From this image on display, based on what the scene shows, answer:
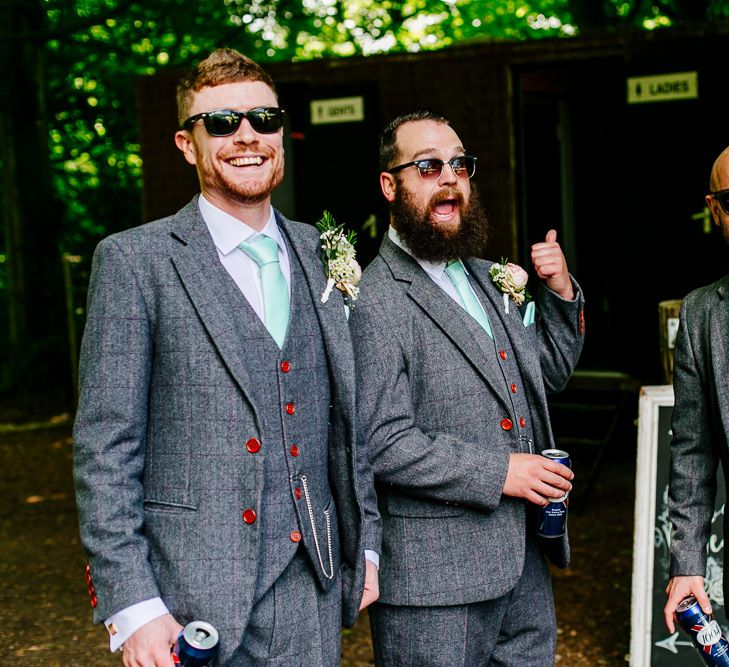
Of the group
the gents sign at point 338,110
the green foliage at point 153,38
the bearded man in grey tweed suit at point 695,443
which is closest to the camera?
the bearded man in grey tweed suit at point 695,443

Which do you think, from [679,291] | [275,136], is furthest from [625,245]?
[275,136]

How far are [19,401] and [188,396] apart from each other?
10348mm

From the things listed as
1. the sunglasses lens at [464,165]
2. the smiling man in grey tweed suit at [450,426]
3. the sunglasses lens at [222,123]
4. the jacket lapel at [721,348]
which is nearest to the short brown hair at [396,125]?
the smiling man in grey tweed suit at [450,426]

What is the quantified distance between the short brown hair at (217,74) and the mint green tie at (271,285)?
13.8 inches

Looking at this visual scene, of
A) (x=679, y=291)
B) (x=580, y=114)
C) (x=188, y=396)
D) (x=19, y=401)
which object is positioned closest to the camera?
(x=188, y=396)

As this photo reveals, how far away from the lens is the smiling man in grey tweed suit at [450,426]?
2605 mm

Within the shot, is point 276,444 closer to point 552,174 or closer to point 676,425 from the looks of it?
point 676,425

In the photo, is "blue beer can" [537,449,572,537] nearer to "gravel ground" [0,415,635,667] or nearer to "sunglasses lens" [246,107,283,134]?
"sunglasses lens" [246,107,283,134]

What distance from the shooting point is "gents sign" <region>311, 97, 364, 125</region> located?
827 cm

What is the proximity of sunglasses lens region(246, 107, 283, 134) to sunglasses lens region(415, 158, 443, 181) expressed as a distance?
1.90 feet

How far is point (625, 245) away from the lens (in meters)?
7.62

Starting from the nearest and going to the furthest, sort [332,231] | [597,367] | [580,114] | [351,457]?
[351,457] < [332,231] < [597,367] < [580,114]

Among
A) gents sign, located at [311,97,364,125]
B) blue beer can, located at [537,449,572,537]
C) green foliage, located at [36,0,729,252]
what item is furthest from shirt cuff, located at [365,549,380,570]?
green foliage, located at [36,0,729,252]

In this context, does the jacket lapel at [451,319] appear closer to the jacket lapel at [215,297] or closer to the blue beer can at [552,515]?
the blue beer can at [552,515]
